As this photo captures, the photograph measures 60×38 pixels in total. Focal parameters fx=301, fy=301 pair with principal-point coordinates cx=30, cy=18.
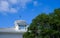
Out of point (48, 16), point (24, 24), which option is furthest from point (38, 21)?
point (24, 24)

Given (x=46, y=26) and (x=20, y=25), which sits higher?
(x=20, y=25)

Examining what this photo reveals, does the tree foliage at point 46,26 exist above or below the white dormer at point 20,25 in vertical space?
below

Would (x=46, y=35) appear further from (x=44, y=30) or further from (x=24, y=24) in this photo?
(x=24, y=24)

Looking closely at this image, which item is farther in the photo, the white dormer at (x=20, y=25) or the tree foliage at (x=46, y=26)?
the white dormer at (x=20, y=25)

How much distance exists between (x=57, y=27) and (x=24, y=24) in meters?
15.9

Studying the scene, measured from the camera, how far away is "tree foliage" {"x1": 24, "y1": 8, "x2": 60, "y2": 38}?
3164 cm

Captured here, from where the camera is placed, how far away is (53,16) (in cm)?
3241

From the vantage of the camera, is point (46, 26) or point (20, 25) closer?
point (46, 26)

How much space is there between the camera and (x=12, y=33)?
47.4 metres

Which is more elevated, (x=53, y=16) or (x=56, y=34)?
(x=53, y=16)

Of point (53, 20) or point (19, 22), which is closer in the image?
point (53, 20)

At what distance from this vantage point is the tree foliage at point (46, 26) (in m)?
31.6

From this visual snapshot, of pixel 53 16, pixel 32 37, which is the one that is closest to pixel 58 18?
pixel 53 16

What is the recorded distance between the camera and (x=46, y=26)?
106ft
